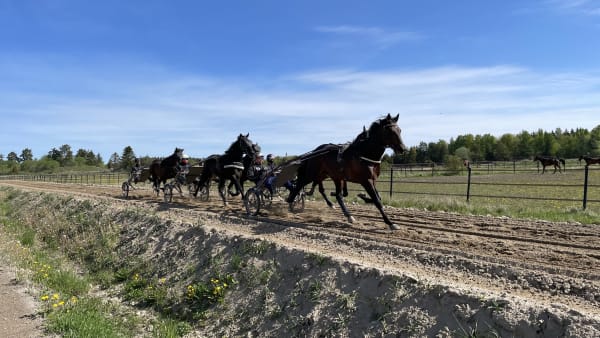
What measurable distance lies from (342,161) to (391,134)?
1625mm

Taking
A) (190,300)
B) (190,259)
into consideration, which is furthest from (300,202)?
(190,300)

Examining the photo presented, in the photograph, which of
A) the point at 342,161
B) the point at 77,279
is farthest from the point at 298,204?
the point at 77,279

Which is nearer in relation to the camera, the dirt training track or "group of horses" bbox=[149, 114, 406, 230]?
the dirt training track

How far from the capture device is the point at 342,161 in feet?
31.4

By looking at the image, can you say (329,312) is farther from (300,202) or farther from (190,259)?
(300,202)

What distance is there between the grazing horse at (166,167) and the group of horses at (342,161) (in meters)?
2.98

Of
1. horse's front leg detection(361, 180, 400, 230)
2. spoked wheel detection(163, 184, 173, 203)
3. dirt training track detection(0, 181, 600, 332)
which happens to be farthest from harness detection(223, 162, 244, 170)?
horse's front leg detection(361, 180, 400, 230)

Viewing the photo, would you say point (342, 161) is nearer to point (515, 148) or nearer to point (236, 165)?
point (236, 165)

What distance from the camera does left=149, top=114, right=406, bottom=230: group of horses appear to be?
849cm

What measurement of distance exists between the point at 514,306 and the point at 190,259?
20.0 feet

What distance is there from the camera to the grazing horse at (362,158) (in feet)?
27.6

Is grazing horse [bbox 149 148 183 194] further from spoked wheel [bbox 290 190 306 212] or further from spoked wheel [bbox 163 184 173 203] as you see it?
spoked wheel [bbox 290 190 306 212]

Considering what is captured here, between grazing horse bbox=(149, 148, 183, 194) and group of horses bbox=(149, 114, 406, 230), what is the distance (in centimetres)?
298

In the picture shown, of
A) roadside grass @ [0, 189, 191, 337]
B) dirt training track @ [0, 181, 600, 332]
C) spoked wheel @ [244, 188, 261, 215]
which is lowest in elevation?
roadside grass @ [0, 189, 191, 337]
